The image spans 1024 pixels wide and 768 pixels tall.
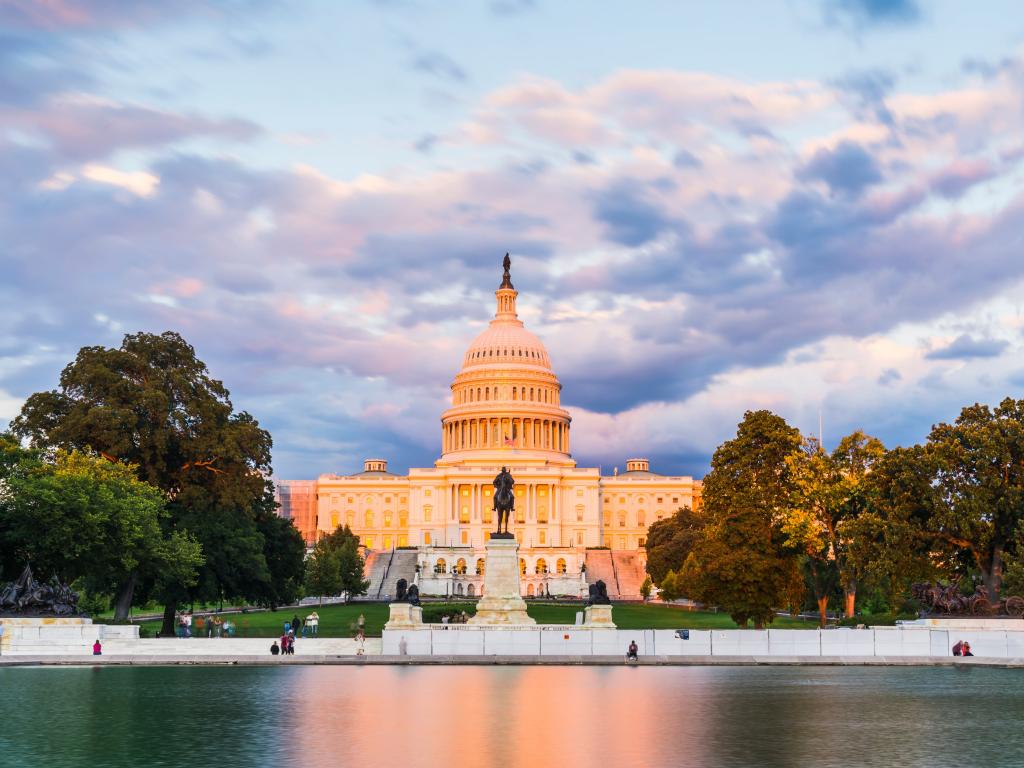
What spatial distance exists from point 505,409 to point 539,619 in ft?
351

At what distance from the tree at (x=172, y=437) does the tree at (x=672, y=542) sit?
5339cm

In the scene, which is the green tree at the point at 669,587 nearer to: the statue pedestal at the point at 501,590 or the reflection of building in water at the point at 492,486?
the statue pedestal at the point at 501,590

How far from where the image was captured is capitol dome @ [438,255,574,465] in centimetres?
18288

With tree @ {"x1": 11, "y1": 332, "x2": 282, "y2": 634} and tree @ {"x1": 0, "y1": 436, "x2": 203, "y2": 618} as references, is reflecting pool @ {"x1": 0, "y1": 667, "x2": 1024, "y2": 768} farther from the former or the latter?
tree @ {"x1": 11, "y1": 332, "x2": 282, "y2": 634}

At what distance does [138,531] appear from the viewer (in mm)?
53094

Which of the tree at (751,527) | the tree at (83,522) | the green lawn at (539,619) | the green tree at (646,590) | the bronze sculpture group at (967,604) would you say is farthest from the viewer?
the green tree at (646,590)

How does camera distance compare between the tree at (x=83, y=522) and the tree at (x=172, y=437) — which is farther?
the tree at (x=172, y=437)

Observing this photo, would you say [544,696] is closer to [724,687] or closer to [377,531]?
[724,687]

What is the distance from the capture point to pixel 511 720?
24547 millimetres

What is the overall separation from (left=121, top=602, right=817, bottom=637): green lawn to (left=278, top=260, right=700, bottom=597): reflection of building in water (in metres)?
71.2

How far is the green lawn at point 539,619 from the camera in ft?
220

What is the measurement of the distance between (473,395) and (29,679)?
152 metres

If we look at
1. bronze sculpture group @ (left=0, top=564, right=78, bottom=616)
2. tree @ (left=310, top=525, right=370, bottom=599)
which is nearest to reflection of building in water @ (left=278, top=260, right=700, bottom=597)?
tree @ (left=310, top=525, right=370, bottom=599)

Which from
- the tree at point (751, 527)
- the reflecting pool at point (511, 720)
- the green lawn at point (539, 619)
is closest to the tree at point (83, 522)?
the green lawn at point (539, 619)
